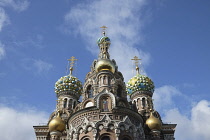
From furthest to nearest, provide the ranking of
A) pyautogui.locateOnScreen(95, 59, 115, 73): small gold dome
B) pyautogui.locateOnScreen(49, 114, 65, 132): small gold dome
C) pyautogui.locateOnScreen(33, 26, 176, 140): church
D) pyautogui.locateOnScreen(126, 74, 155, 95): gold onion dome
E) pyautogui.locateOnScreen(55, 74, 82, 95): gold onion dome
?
pyautogui.locateOnScreen(55, 74, 82, 95): gold onion dome, pyautogui.locateOnScreen(126, 74, 155, 95): gold onion dome, pyautogui.locateOnScreen(95, 59, 115, 73): small gold dome, pyautogui.locateOnScreen(49, 114, 65, 132): small gold dome, pyautogui.locateOnScreen(33, 26, 176, 140): church

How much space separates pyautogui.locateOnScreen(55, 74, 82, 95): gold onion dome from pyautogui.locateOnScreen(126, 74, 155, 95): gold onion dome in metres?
4.75

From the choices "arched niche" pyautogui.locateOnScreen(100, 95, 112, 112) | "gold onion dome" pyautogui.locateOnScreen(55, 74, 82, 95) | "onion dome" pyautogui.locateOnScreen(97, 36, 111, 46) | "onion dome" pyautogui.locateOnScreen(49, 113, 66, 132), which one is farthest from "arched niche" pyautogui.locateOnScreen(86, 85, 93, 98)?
"arched niche" pyautogui.locateOnScreen(100, 95, 112, 112)

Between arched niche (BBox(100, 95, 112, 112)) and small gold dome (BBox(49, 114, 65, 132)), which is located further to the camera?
small gold dome (BBox(49, 114, 65, 132))

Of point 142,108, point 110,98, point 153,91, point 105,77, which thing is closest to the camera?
point 110,98

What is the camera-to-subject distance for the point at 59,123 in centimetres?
1702

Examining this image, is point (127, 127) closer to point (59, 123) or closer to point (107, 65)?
point (59, 123)

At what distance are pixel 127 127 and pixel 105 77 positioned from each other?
5577 millimetres

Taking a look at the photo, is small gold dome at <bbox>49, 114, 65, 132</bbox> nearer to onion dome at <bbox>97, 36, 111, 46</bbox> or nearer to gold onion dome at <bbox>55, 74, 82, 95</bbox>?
gold onion dome at <bbox>55, 74, 82, 95</bbox>

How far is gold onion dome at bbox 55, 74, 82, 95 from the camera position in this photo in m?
24.8

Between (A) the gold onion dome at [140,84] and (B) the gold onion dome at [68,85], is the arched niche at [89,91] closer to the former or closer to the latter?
(B) the gold onion dome at [68,85]

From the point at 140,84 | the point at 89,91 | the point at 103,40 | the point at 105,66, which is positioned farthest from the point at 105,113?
the point at 103,40

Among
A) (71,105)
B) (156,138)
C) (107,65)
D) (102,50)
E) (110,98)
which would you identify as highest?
(102,50)

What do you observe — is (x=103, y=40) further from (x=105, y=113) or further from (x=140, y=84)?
A: (x=105, y=113)

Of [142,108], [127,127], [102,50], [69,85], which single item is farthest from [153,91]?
[127,127]
